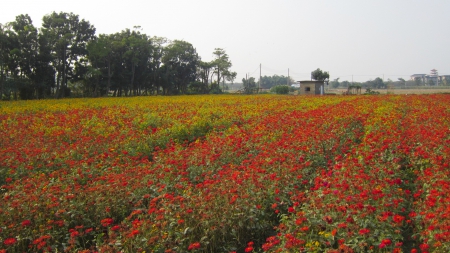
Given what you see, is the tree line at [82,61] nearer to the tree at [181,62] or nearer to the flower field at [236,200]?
the tree at [181,62]

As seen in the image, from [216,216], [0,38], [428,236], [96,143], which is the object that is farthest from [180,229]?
[0,38]

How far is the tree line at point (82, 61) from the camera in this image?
32.6 meters

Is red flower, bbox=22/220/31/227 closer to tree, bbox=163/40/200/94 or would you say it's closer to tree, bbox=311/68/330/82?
tree, bbox=163/40/200/94

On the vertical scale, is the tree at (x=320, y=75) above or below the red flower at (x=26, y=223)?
above

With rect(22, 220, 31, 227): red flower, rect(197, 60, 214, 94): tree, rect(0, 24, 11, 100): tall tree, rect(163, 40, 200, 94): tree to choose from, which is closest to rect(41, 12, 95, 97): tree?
rect(0, 24, 11, 100): tall tree

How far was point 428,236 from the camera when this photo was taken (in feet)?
10.7

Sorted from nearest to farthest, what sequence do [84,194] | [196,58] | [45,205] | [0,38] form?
[45,205] → [84,194] → [0,38] → [196,58]

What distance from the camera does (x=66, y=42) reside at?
117ft

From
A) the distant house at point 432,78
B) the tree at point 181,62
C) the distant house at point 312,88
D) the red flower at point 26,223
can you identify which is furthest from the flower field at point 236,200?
the distant house at point 432,78

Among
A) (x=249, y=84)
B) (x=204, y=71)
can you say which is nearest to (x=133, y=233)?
(x=204, y=71)

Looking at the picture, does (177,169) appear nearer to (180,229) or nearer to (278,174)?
(278,174)

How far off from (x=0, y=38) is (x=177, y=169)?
3017cm

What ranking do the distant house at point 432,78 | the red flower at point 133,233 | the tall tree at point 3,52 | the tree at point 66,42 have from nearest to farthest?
the red flower at point 133,233, the tall tree at point 3,52, the tree at point 66,42, the distant house at point 432,78

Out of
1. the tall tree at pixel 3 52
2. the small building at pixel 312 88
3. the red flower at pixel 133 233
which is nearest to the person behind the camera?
the red flower at pixel 133 233
